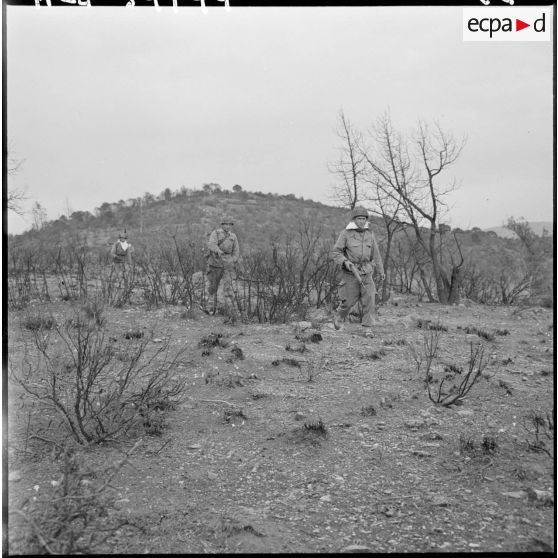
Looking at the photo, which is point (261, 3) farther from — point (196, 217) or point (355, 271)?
point (196, 217)

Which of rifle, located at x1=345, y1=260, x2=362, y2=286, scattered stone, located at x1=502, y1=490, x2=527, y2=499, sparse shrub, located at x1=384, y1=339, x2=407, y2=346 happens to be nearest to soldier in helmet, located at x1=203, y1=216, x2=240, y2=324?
rifle, located at x1=345, y1=260, x2=362, y2=286

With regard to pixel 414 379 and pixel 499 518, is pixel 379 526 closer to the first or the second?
pixel 499 518

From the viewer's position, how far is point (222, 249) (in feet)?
30.6

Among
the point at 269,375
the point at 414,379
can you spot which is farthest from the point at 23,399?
the point at 414,379

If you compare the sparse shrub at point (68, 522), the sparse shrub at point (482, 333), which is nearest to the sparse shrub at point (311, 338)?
the sparse shrub at point (482, 333)

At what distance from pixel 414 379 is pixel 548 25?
303cm

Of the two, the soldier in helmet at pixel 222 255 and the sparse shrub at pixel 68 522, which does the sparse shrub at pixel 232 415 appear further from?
the soldier in helmet at pixel 222 255

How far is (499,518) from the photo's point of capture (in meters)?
2.73

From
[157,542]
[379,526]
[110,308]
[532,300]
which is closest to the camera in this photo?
[157,542]

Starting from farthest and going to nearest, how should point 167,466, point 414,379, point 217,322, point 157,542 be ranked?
point 217,322
point 414,379
point 167,466
point 157,542

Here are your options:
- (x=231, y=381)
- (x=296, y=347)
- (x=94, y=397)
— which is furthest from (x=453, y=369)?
(x=94, y=397)

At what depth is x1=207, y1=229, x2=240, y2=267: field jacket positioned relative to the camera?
927 cm

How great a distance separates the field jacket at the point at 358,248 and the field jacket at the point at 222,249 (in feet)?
7.91

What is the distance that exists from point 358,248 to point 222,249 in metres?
2.79
